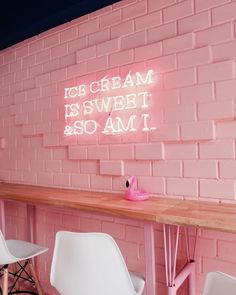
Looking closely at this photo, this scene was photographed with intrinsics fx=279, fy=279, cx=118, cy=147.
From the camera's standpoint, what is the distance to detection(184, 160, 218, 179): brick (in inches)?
61.7

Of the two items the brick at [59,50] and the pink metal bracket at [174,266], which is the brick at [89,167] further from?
the brick at [59,50]

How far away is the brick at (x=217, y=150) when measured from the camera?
1.51 meters

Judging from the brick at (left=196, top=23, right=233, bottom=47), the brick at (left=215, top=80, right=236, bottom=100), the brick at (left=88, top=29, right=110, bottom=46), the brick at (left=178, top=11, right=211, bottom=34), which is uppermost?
the brick at (left=88, top=29, right=110, bottom=46)

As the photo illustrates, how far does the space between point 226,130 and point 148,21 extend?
0.88 meters

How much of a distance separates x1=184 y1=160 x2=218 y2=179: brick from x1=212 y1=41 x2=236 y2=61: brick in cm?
58

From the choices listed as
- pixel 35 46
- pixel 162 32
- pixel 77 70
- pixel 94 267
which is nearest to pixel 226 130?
pixel 162 32

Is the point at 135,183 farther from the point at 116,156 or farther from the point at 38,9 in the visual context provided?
the point at 38,9

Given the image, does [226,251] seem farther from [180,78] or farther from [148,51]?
[148,51]

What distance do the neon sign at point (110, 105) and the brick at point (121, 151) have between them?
103 millimetres

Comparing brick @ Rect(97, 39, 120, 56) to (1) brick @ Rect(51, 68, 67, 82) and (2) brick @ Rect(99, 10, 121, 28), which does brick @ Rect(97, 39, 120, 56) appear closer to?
(2) brick @ Rect(99, 10, 121, 28)

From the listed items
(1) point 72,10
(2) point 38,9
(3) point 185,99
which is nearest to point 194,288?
(3) point 185,99

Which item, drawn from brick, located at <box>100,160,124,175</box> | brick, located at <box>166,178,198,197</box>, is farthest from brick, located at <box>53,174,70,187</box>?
brick, located at <box>166,178,198,197</box>

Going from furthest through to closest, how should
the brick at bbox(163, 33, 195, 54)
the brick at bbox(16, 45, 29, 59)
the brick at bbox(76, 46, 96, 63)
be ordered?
the brick at bbox(16, 45, 29, 59) < the brick at bbox(76, 46, 96, 63) < the brick at bbox(163, 33, 195, 54)

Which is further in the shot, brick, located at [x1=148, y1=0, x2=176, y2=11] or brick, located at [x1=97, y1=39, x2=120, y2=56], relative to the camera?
brick, located at [x1=97, y1=39, x2=120, y2=56]
